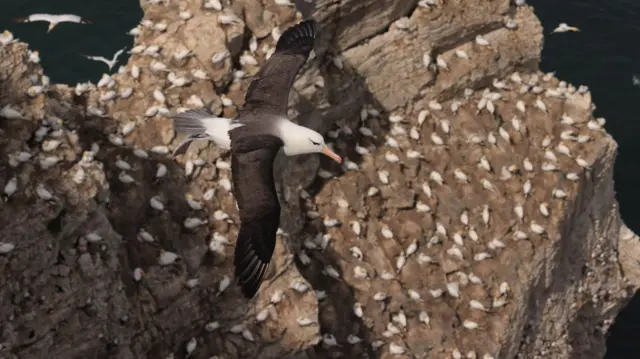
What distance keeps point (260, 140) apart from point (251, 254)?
88.4 inches

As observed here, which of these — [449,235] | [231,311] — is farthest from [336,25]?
[231,311]

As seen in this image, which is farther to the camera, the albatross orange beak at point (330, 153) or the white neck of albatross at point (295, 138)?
the albatross orange beak at point (330, 153)

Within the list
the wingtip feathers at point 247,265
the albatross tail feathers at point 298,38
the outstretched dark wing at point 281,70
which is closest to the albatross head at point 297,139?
the outstretched dark wing at point 281,70

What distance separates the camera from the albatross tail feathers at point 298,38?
1934cm

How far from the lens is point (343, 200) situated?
22.7 m

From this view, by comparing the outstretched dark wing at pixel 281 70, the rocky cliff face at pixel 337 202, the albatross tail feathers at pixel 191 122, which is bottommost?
the rocky cliff face at pixel 337 202

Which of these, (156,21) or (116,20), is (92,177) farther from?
(116,20)

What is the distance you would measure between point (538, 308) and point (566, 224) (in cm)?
229

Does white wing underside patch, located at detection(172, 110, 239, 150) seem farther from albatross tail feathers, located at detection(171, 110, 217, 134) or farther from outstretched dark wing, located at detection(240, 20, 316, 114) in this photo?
outstretched dark wing, located at detection(240, 20, 316, 114)

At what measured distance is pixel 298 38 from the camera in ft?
64.3

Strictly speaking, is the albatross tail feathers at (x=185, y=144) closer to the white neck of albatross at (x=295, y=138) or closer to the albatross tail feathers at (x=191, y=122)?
the albatross tail feathers at (x=191, y=122)

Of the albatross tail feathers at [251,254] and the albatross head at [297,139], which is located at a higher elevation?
the albatross head at [297,139]

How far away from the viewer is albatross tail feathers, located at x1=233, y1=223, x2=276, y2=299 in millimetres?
15695

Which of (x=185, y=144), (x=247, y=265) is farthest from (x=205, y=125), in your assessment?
(x=247, y=265)
